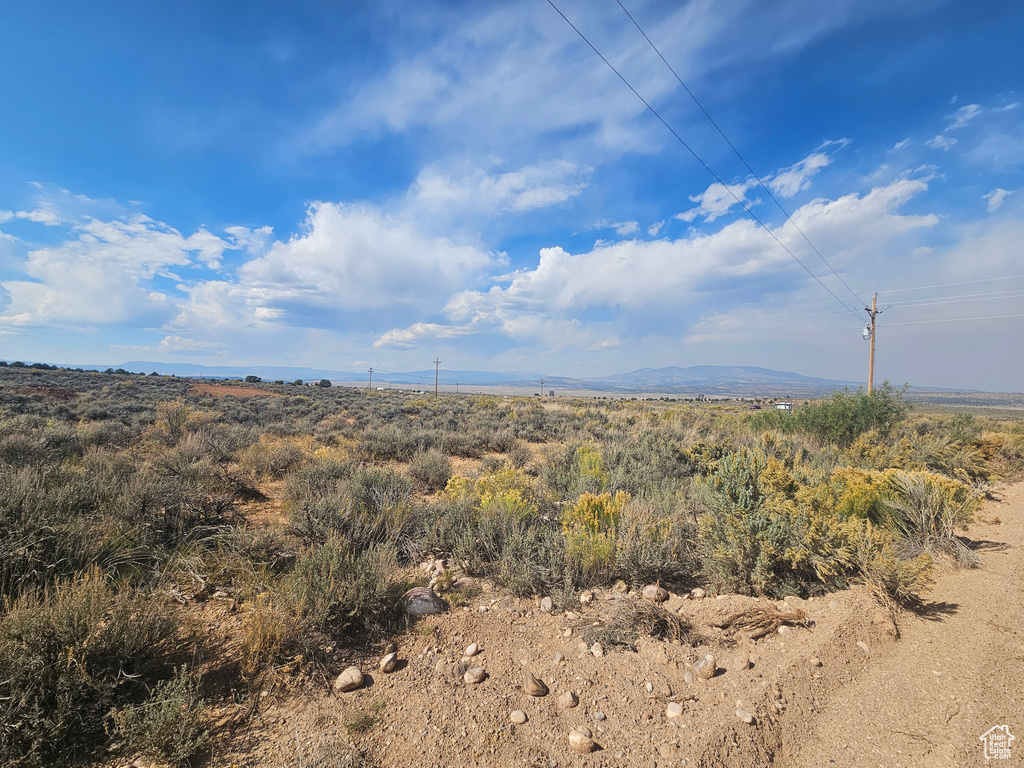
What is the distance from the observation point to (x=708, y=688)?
2855 mm

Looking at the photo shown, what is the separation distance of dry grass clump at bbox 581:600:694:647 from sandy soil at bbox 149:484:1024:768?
71mm

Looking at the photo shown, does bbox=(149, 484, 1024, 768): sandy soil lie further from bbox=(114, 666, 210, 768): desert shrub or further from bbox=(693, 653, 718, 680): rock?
bbox=(114, 666, 210, 768): desert shrub

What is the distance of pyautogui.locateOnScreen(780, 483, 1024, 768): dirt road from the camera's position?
7.86 feet

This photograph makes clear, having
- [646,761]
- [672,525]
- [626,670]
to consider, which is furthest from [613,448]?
[646,761]

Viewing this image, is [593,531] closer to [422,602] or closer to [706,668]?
[706,668]

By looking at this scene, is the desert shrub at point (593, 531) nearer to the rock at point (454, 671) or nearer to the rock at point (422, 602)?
the rock at point (422, 602)

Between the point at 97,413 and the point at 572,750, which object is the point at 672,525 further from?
the point at 97,413

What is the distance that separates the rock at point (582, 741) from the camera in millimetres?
2410

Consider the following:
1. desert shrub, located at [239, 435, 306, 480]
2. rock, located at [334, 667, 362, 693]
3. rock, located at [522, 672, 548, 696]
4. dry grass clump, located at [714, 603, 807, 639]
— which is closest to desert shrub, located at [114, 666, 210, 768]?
rock, located at [334, 667, 362, 693]

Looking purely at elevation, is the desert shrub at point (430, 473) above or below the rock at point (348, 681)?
above

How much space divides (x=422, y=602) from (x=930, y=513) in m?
6.37

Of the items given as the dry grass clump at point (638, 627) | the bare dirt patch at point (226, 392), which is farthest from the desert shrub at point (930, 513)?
the bare dirt patch at point (226, 392)

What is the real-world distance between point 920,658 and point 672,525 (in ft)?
7.00

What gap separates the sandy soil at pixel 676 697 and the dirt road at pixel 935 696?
1cm
